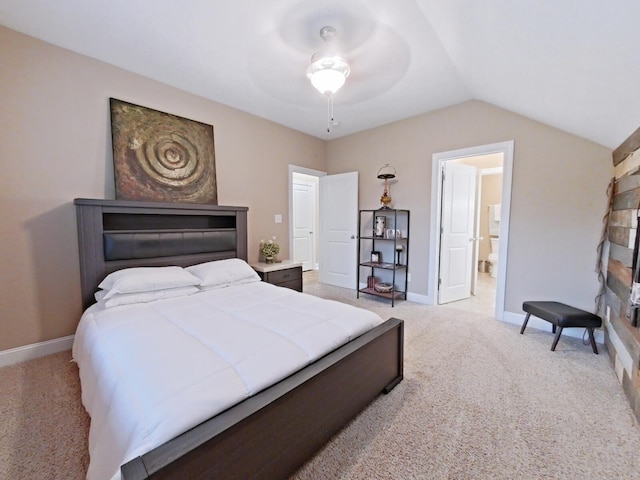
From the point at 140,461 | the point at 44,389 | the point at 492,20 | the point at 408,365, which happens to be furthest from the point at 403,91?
the point at 44,389

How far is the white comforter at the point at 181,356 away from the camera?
0.96 meters

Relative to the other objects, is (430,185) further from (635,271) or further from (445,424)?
(445,424)

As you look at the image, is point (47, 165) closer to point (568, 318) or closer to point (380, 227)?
point (380, 227)

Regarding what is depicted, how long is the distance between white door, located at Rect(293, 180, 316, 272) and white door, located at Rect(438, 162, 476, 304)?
3.23 m

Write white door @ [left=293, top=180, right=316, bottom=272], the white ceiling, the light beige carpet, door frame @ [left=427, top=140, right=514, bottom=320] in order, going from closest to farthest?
the light beige carpet → the white ceiling → door frame @ [left=427, top=140, right=514, bottom=320] → white door @ [left=293, top=180, right=316, bottom=272]

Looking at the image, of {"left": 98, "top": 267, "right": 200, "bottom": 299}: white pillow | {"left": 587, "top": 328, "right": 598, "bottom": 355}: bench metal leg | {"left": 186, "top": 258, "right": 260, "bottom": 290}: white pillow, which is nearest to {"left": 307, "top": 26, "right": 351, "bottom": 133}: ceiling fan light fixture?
{"left": 186, "top": 258, "right": 260, "bottom": 290}: white pillow

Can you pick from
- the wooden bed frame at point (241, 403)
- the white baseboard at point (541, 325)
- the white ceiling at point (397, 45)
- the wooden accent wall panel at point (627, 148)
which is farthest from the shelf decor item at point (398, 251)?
the wooden accent wall panel at point (627, 148)

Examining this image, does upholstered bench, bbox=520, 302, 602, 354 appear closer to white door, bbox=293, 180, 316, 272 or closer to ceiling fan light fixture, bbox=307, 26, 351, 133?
ceiling fan light fixture, bbox=307, 26, 351, 133

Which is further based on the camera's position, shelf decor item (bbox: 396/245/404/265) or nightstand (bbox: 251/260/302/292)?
shelf decor item (bbox: 396/245/404/265)

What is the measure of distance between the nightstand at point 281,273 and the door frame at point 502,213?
187cm

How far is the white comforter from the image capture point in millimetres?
960

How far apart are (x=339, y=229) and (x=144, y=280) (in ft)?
10.2

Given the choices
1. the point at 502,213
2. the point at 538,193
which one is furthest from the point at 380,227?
the point at 538,193

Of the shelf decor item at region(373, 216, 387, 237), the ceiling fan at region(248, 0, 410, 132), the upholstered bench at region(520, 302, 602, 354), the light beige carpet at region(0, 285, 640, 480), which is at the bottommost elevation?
the light beige carpet at region(0, 285, 640, 480)
